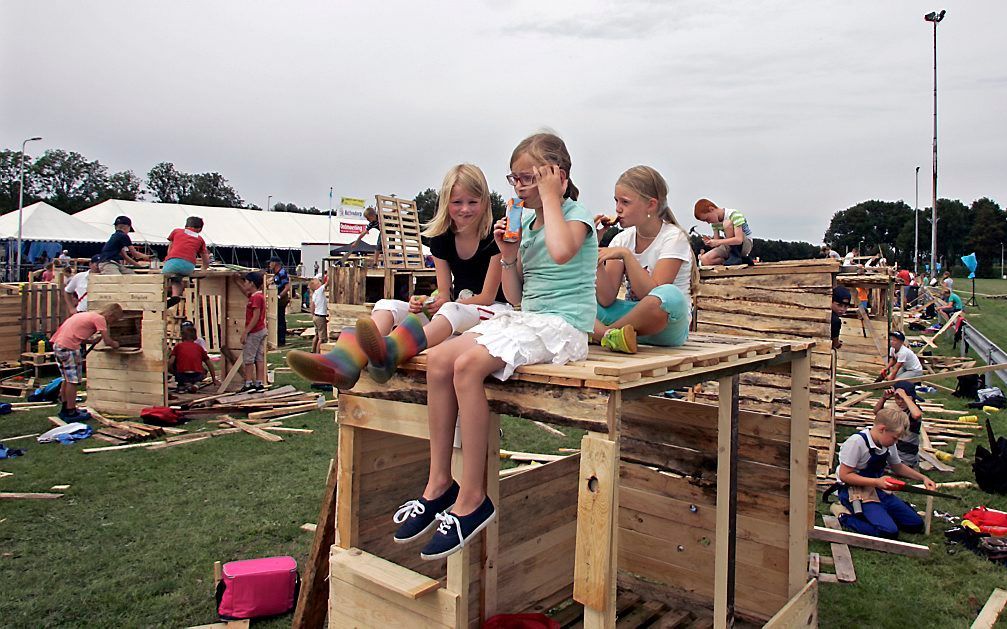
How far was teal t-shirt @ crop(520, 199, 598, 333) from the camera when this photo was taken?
12.3 feet

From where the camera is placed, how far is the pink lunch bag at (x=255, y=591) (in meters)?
5.10

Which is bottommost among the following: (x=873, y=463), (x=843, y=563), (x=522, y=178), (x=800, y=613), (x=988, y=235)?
(x=843, y=563)

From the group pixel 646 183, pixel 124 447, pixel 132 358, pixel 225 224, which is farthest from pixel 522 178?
pixel 225 224

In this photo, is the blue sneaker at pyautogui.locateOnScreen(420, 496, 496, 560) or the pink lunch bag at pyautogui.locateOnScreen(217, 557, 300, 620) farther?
the pink lunch bag at pyautogui.locateOnScreen(217, 557, 300, 620)

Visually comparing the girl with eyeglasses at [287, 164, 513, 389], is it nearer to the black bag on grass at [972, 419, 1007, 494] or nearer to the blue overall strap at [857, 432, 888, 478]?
the blue overall strap at [857, 432, 888, 478]

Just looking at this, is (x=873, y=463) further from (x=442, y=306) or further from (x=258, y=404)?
(x=258, y=404)

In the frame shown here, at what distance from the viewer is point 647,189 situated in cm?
474

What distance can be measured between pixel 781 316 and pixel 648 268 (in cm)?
535

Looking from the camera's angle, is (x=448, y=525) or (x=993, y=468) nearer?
(x=448, y=525)

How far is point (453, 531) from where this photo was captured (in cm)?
321

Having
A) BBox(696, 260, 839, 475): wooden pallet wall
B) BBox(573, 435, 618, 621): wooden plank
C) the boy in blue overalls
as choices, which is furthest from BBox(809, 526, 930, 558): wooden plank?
BBox(573, 435, 618, 621): wooden plank

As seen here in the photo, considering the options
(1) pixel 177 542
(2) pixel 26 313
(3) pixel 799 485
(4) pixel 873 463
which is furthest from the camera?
(2) pixel 26 313

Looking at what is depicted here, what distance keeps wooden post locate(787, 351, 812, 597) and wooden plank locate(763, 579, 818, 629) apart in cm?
9

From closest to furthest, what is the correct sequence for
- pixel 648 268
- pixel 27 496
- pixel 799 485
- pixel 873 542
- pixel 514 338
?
1. pixel 514 338
2. pixel 799 485
3. pixel 648 268
4. pixel 873 542
5. pixel 27 496
